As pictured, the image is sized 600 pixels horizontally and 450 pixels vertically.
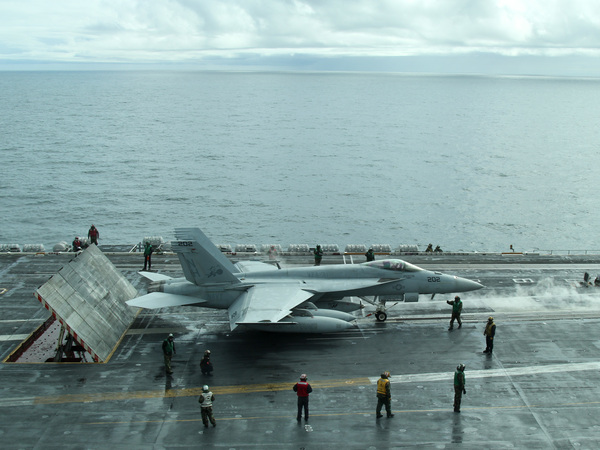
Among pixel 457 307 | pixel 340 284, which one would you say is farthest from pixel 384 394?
pixel 340 284

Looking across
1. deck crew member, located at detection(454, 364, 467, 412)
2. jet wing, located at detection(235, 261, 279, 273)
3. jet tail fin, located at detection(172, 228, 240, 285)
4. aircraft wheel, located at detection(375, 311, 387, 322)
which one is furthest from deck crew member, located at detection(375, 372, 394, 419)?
jet wing, located at detection(235, 261, 279, 273)

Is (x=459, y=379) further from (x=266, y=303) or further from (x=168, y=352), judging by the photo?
(x=168, y=352)

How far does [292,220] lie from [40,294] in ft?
165

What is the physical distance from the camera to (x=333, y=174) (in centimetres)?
9769

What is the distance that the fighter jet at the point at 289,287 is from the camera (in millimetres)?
Answer: 25328

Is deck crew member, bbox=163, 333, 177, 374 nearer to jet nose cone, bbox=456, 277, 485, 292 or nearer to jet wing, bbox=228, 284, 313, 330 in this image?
jet wing, bbox=228, 284, 313, 330

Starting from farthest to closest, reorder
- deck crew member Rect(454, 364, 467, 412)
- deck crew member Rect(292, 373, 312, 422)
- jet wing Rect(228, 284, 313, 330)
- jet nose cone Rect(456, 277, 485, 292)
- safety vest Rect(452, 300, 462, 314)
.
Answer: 1. jet nose cone Rect(456, 277, 485, 292)
2. safety vest Rect(452, 300, 462, 314)
3. jet wing Rect(228, 284, 313, 330)
4. deck crew member Rect(454, 364, 467, 412)
5. deck crew member Rect(292, 373, 312, 422)

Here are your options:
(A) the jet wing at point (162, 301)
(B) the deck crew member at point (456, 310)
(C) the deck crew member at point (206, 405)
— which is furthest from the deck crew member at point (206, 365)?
(B) the deck crew member at point (456, 310)

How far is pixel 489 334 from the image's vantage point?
23.5m

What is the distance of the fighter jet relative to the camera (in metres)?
25.3

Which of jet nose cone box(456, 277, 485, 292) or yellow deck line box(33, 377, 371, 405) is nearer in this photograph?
yellow deck line box(33, 377, 371, 405)

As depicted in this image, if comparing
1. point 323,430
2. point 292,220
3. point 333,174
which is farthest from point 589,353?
point 333,174

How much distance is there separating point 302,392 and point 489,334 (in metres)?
9.19

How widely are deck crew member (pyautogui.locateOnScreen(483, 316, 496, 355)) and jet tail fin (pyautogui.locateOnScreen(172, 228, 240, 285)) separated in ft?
37.1
